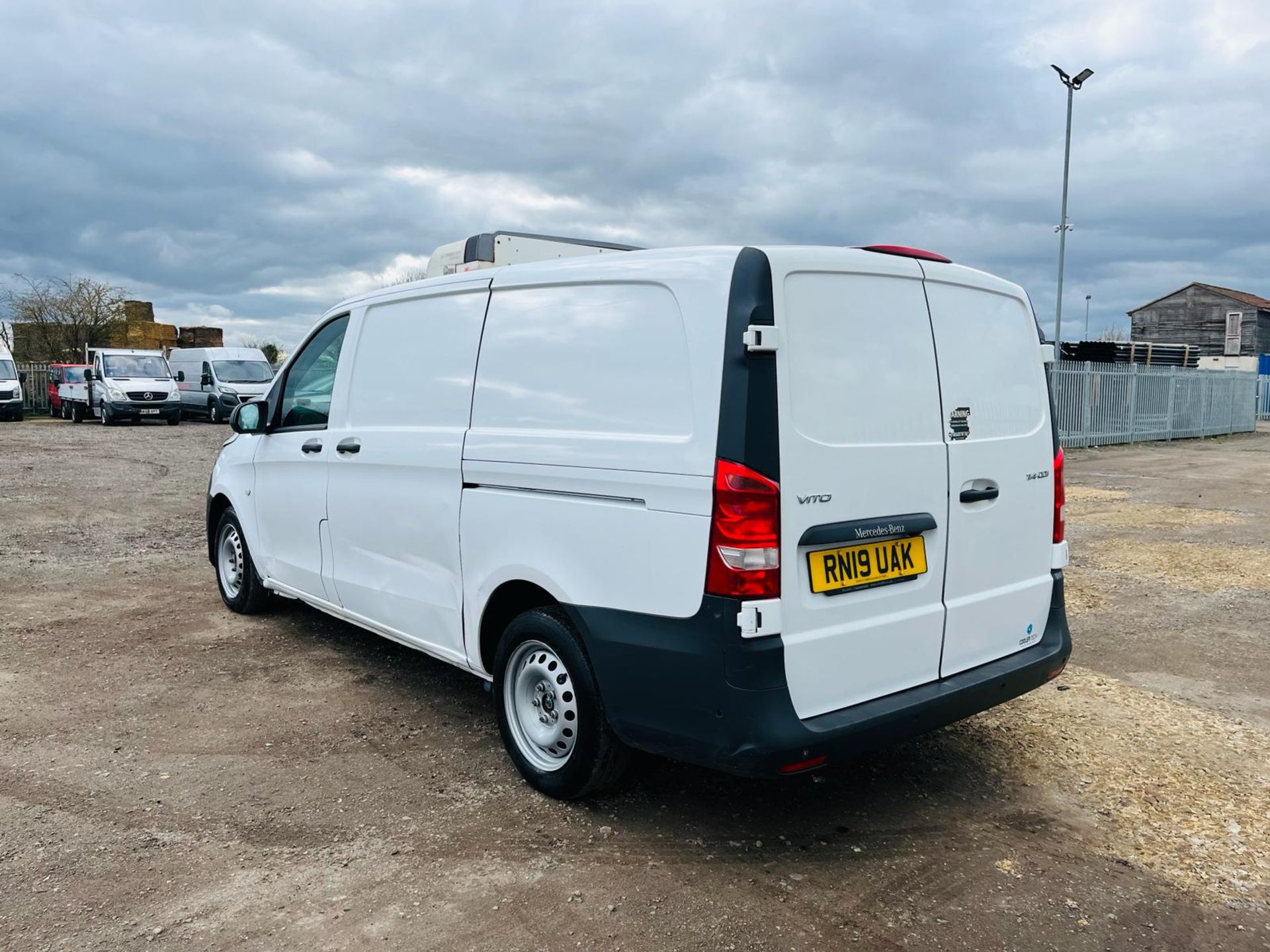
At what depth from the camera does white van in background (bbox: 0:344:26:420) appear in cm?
2703

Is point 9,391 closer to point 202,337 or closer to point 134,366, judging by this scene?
point 134,366

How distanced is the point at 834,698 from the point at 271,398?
3.94 m

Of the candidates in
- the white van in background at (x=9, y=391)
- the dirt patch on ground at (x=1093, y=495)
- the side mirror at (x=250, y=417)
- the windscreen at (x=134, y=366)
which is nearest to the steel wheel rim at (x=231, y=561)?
the side mirror at (x=250, y=417)

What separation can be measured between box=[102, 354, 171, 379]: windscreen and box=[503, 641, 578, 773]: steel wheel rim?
25669 millimetres

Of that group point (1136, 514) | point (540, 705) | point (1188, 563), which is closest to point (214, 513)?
point (540, 705)

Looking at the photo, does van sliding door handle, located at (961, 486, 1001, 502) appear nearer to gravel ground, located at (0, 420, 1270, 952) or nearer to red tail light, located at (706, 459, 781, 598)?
red tail light, located at (706, 459, 781, 598)

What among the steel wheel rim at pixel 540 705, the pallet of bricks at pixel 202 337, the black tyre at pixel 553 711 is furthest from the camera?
the pallet of bricks at pixel 202 337

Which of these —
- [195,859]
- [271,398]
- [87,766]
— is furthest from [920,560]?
[271,398]

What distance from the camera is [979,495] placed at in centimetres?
373

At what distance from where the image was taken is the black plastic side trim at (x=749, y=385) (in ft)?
10.1

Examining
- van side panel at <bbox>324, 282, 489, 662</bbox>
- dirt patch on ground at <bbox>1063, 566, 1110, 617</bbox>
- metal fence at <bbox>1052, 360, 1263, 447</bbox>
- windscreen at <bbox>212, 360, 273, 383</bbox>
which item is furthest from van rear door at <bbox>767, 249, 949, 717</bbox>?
windscreen at <bbox>212, 360, 273, 383</bbox>

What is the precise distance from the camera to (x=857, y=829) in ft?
12.0

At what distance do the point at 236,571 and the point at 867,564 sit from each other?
4738mm

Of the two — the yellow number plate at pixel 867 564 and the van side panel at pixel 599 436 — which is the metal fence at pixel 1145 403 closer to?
the yellow number plate at pixel 867 564
